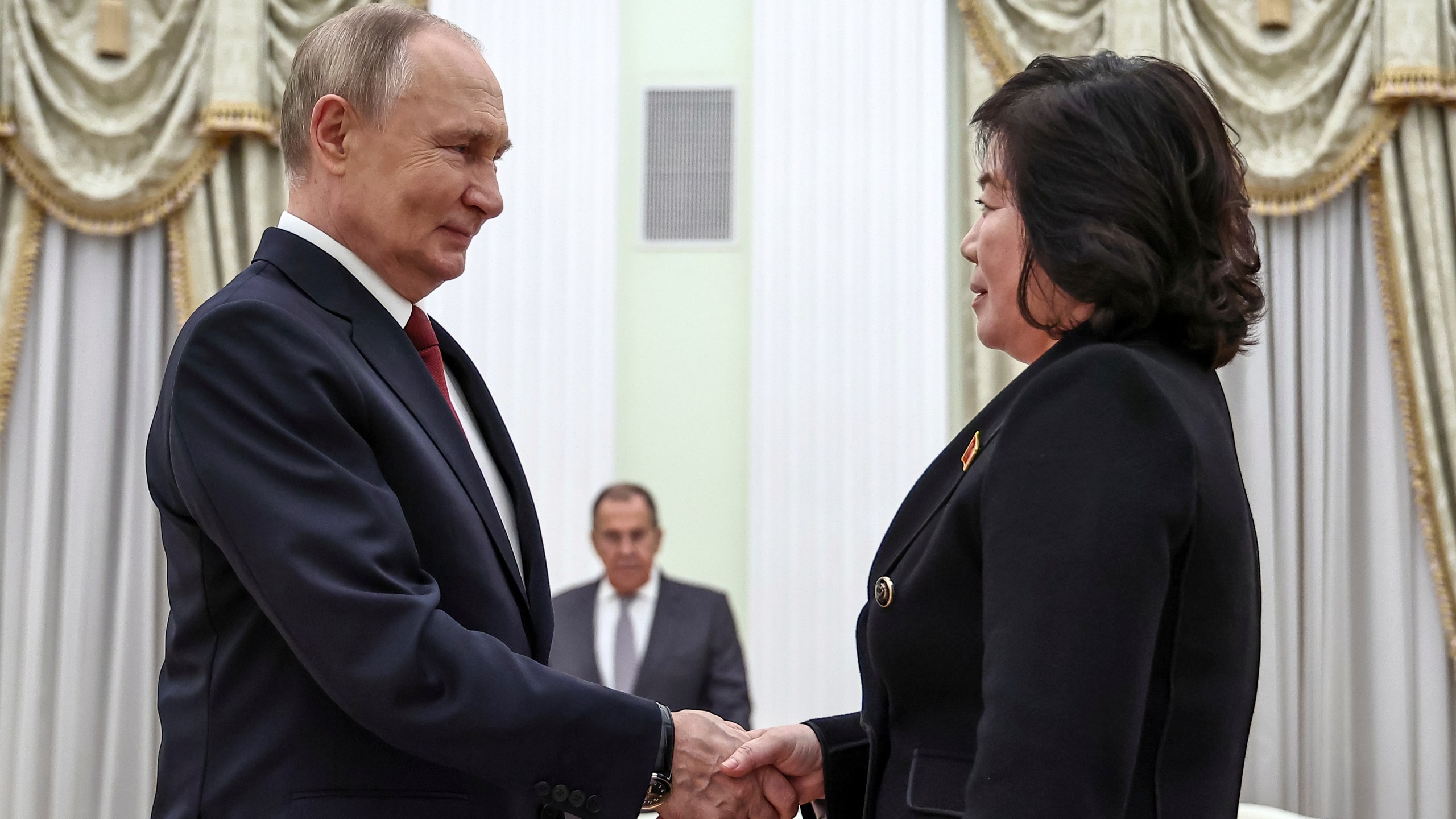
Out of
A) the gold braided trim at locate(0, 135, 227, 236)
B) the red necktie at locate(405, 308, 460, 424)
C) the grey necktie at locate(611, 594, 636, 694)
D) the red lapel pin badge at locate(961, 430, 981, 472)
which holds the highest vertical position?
the gold braided trim at locate(0, 135, 227, 236)

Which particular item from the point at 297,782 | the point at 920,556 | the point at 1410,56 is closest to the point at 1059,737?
the point at 920,556

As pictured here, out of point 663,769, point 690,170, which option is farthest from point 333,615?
point 690,170

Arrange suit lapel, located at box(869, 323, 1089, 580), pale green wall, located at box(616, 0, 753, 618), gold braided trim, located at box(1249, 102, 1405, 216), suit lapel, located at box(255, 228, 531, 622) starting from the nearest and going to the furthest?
suit lapel, located at box(869, 323, 1089, 580), suit lapel, located at box(255, 228, 531, 622), gold braided trim, located at box(1249, 102, 1405, 216), pale green wall, located at box(616, 0, 753, 618)

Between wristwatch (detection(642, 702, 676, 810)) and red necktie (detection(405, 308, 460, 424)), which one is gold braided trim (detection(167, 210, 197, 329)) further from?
wristwatch (detection(642, 702, 676, 810))

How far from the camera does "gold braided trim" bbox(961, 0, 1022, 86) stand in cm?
600

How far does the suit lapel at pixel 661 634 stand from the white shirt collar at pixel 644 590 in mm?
27

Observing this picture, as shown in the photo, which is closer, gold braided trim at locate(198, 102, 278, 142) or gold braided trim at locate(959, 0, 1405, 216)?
gold braided trim at locate(959, 0, 1405, 216)

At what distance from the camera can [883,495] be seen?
6.00 meters

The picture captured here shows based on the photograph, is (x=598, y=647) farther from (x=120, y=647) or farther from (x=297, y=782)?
(x=297, y=782)

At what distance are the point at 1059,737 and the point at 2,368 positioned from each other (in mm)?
5801

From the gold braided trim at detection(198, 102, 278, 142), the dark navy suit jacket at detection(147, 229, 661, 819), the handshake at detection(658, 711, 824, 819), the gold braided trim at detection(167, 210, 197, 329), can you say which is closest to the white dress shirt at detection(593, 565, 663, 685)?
the gold braided trim at detection(167, 210, 197, 329)

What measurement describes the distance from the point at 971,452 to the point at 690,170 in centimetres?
471

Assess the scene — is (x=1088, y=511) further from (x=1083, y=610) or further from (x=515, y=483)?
(x=515, y=483)

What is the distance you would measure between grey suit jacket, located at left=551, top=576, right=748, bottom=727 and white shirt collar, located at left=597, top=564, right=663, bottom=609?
0.16 feet
